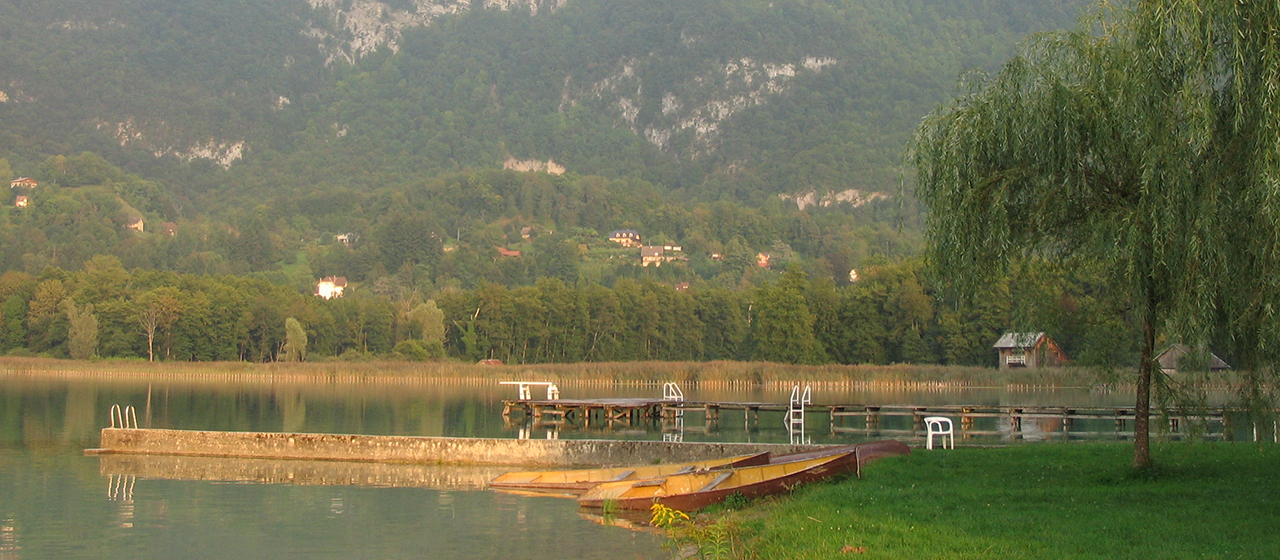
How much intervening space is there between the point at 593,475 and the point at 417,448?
6430 mm

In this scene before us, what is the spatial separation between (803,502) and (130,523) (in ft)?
39.8

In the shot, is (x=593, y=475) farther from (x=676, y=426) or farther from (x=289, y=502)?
(x=676, y=426)

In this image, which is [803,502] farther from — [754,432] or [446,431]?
[446,431]

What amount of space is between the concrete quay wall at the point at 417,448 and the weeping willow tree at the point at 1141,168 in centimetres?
911

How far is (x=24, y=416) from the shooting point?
153 ft

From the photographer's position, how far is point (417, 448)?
102ft

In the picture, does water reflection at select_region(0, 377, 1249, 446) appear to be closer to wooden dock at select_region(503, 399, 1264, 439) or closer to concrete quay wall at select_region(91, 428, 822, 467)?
wooden dock at select_region(503, 399, 1264, 439)

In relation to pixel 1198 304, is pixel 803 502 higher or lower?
lower

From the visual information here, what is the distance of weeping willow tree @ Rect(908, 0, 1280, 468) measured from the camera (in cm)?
1549

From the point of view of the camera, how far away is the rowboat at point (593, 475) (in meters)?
24.9

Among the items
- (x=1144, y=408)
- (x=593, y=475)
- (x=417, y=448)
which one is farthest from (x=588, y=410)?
(x=1144, y=408)

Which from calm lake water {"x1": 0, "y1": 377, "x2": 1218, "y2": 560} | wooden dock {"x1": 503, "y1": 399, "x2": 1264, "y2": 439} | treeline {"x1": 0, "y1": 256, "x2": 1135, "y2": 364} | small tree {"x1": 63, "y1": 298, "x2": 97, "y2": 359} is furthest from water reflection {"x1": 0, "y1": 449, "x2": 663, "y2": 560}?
small tree {"x1": 63, "y1": 298, "x2": 97, "y2": 359}

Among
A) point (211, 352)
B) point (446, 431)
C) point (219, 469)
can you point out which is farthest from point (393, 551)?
point (211, 352)

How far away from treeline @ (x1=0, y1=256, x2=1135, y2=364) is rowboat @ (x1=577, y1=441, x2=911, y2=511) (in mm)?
69340
